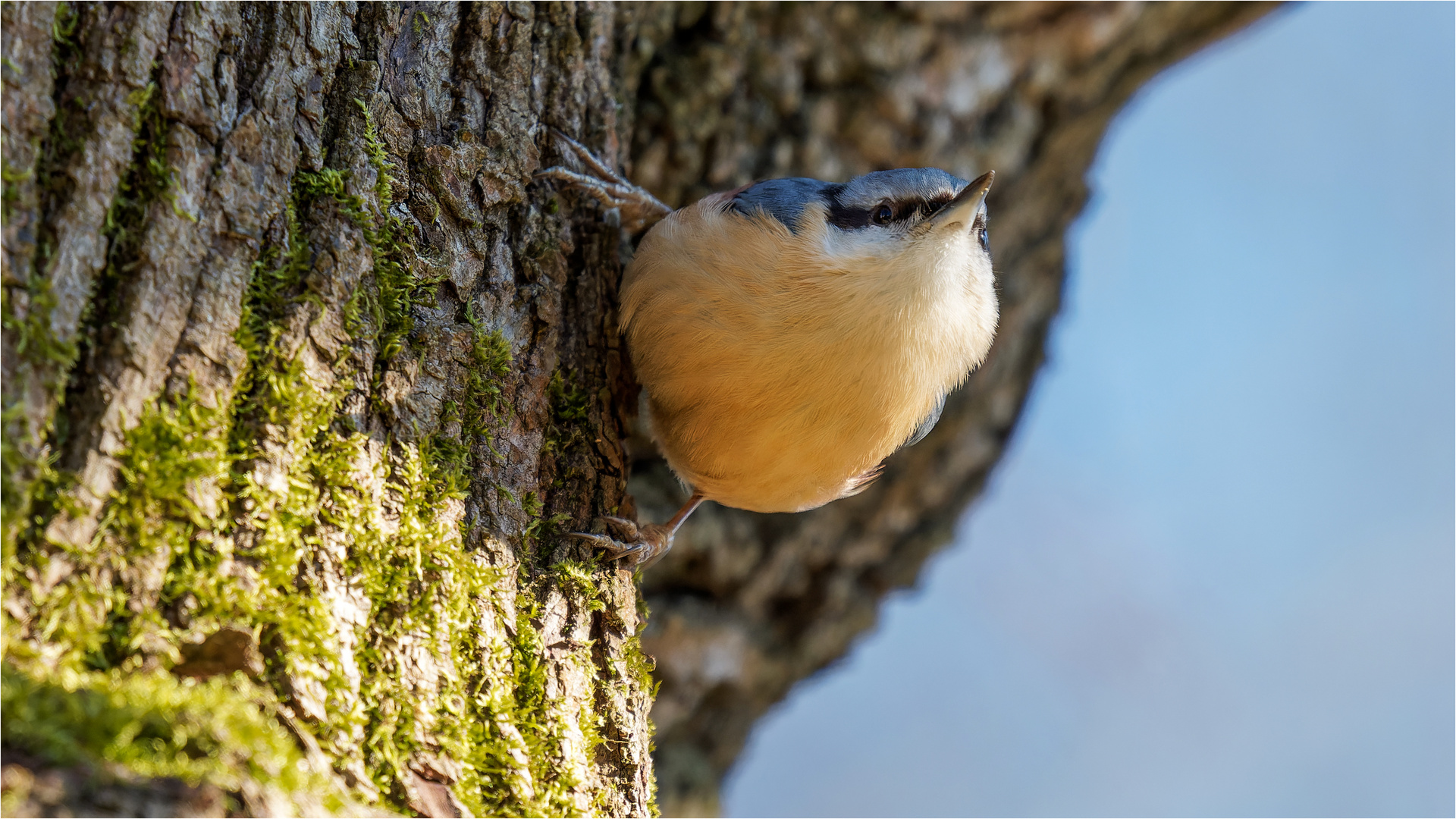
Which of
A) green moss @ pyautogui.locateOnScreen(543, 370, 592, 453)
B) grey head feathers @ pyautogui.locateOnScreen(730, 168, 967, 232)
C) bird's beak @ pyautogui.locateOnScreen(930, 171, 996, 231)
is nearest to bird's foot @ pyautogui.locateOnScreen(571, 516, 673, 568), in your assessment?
green moss @ pyautogui.locateOnScreen(543, 370, 592, 453)

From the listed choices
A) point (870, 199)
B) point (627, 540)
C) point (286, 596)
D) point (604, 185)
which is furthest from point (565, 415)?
point (870, 199)

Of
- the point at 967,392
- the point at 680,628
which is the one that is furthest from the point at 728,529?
the point at 967,392

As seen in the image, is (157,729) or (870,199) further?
(870,199)

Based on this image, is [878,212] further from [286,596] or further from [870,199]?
[286,596]

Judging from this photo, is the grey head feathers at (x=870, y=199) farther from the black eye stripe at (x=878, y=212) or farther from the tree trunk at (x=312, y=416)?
the tree trunk at (x=312, y=416)

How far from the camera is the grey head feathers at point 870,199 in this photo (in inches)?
77.1

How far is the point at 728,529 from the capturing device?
312 cm

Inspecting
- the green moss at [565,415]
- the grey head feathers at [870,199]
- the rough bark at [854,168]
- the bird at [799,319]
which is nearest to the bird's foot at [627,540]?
the bird at [799,319]

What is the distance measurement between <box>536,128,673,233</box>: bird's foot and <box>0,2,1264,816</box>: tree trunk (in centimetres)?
5

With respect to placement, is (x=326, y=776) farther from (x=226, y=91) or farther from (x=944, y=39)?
(x=944, y=39)

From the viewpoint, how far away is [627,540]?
182 cm

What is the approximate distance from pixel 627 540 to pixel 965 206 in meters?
0.94

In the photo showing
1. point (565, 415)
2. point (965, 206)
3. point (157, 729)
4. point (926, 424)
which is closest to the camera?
point (157, 729)

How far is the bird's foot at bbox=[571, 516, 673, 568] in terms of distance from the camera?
1.69 m
